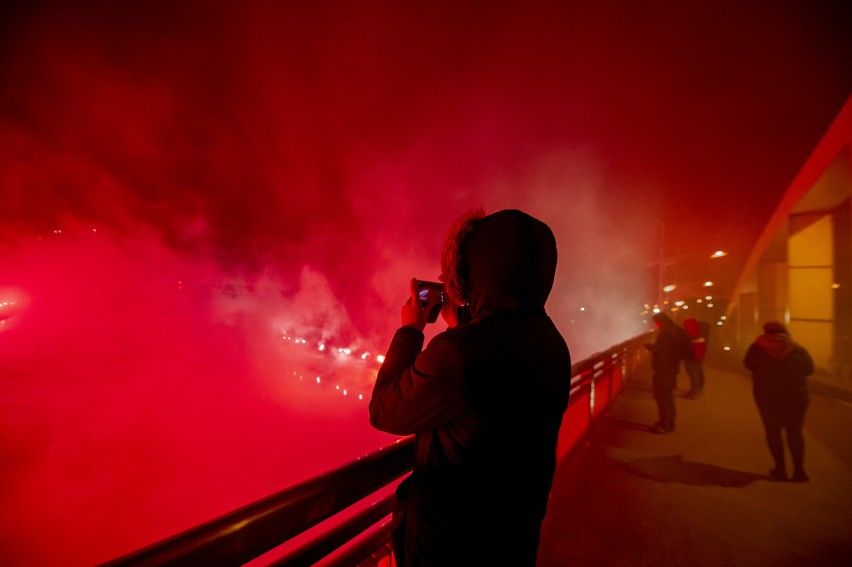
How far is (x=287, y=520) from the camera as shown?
985 millimetres

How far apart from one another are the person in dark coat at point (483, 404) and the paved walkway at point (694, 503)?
2121mm

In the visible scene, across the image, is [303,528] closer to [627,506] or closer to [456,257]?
[456,257]

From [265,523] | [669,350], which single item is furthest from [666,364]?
[265,523]

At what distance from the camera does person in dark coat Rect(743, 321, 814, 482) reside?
420cm

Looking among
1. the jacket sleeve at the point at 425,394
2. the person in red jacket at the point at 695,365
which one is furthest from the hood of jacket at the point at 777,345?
the jacket sleeve at the point at 425,394

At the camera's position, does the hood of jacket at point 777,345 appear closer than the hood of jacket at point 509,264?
No

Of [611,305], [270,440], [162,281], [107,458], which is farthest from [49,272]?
[611,305]

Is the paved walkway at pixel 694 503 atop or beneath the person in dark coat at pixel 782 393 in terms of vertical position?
beneath

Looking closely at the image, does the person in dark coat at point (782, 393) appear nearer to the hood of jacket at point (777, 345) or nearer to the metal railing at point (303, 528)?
the hood of jacket at point (777, 345)

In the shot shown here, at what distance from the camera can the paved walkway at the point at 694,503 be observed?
2768 millimetres

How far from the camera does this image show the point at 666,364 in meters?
6.24

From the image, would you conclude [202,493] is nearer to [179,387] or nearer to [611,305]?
[179,387]

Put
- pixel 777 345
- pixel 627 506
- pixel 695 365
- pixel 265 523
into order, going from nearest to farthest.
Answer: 1. pixel 265 523
2. pixel 627 506
3. pixel 777 345
4. pixel 695 365

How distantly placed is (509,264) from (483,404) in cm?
43
